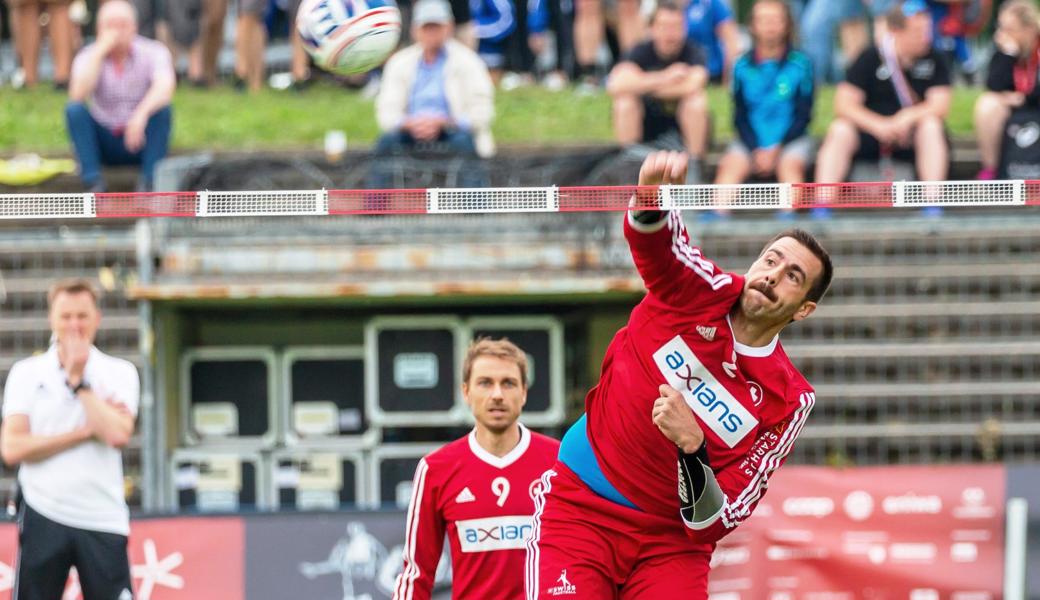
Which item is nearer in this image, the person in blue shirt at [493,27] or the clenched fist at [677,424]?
the clenched fist at [677,424]

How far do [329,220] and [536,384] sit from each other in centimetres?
186

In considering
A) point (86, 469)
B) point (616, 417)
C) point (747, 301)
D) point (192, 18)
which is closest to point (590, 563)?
point (616, 417)

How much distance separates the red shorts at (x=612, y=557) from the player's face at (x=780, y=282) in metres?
0.80

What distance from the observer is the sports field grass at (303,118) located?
1492cm

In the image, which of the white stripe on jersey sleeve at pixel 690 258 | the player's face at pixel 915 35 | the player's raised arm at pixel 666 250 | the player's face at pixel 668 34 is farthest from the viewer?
the player's face at pixel 668 34

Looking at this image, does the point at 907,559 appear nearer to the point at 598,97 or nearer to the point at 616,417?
the point at 616,417

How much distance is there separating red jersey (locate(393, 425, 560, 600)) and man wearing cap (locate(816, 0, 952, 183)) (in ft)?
20.2

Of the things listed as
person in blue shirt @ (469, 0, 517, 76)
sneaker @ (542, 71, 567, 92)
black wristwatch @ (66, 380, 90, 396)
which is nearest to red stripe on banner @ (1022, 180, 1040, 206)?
black wristwatch @ (66, 380, 90, 396)

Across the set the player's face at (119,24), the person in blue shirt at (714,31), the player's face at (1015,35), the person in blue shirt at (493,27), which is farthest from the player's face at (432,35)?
the player's face at (1015,35)

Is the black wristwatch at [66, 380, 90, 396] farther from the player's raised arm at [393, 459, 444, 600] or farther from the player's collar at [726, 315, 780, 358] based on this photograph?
Answer: the player's collar at [726, 315, 780, 358]

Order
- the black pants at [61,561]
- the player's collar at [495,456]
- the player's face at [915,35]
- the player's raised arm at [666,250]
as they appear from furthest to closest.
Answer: the player's face at [915,35] < the black pants at [61,561] < the player's collar at [495,456] < the player's raised arm at [666,250]

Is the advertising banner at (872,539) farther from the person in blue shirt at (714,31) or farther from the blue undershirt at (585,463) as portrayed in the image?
the person in blue shirt at (714,31)

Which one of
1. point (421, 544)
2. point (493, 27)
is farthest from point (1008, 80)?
point (421, 544)

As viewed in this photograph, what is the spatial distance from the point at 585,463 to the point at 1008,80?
774cm
